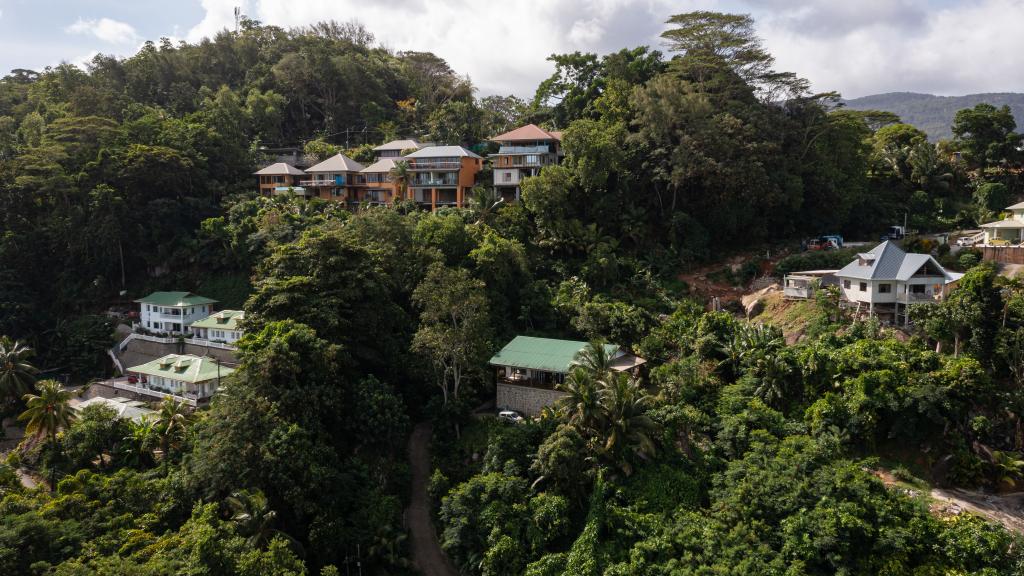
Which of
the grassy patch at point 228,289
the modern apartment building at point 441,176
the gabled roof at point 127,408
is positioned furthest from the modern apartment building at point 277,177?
the gabled roof at point 127,408

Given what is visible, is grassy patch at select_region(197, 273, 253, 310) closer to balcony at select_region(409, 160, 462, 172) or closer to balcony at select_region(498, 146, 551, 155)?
balcony at select_region(409, 160, 462, 172)

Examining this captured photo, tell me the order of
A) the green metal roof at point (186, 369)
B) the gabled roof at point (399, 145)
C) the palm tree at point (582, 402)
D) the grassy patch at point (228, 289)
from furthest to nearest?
the gabled roof at point (399, 145) < the grassy patch at point (228, 289) < the green metal roof at point (186, 369) < the palm tree at point (582, 402)

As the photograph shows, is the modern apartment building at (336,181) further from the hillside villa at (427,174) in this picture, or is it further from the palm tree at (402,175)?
the palm tree at (402,175)

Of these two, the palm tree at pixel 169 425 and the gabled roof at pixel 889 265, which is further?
the palm tree at pixel 169 425

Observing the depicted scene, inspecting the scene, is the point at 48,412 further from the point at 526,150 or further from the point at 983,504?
the point at 983,504

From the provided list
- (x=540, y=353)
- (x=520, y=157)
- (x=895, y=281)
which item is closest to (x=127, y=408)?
(x=540, y=353)

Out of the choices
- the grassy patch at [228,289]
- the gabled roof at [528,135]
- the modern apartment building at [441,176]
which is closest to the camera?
the grassy patch at [228,289]

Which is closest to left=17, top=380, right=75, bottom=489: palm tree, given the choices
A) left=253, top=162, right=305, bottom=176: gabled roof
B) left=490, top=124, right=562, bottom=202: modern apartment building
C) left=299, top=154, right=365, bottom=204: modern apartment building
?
left=299, top=154, right=365, bottom=204: modern apartment building

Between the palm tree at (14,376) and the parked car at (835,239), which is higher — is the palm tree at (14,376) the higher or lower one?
the lower one
